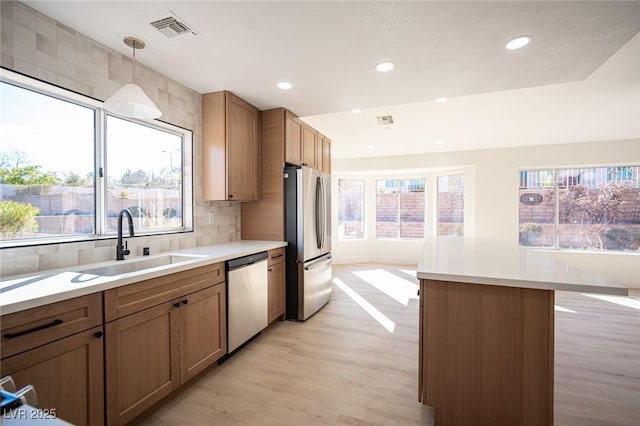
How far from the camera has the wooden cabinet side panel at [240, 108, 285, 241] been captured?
3.39 meters

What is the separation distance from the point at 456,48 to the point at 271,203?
2.27 meters

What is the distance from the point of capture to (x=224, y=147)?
2.94 meters

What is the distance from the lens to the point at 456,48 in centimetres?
214

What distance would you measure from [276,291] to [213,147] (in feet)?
5.34

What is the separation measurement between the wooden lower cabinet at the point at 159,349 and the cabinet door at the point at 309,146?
2088mm

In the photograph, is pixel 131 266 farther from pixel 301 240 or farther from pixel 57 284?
pixel 301 240

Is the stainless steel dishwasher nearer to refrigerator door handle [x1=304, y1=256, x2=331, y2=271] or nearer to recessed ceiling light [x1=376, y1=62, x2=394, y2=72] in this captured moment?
refrigerator door handle [x1=304, y1=256, x2=331, y2=271]

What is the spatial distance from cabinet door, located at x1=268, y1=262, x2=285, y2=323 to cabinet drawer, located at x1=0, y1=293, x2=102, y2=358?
1.74 metres

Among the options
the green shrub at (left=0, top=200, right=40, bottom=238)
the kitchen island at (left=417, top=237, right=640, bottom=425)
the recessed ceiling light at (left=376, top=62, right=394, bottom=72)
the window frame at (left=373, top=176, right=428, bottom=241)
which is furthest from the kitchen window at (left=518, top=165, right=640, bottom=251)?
the green shrub at (left=0, top=200, right=40, bottom=238)

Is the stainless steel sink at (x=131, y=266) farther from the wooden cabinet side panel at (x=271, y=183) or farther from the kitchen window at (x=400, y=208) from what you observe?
the kitchen window at (x=400, y=208)

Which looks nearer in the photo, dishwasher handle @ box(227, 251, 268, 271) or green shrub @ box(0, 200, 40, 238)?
green shrub @ box(0, 200, 40, 238)

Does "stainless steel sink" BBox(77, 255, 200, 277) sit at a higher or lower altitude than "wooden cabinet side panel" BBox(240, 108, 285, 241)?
lower

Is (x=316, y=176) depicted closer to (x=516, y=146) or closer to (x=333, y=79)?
(x=333, y=79)

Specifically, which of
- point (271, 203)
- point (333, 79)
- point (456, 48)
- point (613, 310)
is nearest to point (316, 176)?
point (271, 203)
